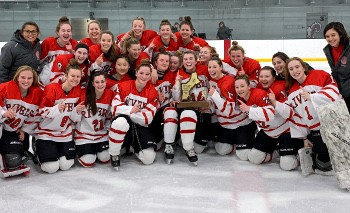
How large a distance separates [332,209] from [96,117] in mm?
1669

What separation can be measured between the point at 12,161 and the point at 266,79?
1.85m

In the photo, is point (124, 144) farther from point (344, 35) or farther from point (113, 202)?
point (344, 35)

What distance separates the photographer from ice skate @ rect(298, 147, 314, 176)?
2643mm

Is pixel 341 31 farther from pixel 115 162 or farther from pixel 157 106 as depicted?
pixel 115 162

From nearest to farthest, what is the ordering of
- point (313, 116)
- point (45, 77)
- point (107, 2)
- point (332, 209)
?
1. point (332, 209)
2. point (313, 116)
3. point (45, 77)
4. point (107, 2)

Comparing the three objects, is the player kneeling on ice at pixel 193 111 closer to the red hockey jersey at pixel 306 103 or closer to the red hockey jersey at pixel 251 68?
the red hockey jersey at pixel 251 68

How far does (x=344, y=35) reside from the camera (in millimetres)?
2812

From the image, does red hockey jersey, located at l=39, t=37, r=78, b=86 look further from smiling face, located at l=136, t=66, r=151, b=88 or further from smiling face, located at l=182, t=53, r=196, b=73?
smiling face, located at l=182, t=53, r=196, b=73

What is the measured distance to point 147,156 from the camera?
294cm

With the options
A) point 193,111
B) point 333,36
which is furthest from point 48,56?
point 333,36

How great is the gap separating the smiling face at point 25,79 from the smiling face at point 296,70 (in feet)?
5.57

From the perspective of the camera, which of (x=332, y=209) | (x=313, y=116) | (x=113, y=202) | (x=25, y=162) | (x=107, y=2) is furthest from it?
(x=107, y=2)

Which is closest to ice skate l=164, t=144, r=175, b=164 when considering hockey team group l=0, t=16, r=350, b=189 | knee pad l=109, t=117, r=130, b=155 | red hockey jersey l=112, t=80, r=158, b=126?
hockey team group l=0, t=16, r=350, b=189

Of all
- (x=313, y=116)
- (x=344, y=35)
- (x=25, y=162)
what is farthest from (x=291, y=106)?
(x=25, y=162)
